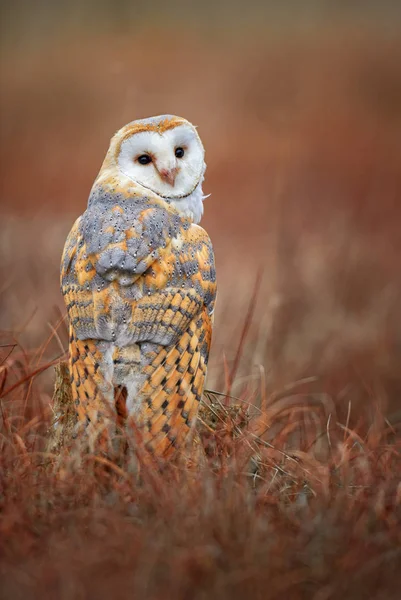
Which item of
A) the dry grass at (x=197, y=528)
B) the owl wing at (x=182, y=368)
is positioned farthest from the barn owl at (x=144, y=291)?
the dry grass at (x=197, y=528)

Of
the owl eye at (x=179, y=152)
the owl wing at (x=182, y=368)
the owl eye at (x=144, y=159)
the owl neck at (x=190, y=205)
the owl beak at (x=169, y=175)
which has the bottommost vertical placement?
the owl wing at (x=182, y=368)

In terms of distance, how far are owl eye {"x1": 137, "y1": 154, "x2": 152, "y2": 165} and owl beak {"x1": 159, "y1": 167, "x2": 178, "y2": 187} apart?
7cm

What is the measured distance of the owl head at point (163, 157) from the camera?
246 centimetres

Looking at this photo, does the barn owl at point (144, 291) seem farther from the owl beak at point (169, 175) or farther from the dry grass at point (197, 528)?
the dry grass at point (197, 528)

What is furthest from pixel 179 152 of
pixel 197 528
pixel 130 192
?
pixel 197 528

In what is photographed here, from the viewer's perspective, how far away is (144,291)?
7.61ft

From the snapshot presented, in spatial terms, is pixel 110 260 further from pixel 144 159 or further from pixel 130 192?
pixel 144 159

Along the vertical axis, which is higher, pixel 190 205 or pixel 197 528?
pixel 190 205

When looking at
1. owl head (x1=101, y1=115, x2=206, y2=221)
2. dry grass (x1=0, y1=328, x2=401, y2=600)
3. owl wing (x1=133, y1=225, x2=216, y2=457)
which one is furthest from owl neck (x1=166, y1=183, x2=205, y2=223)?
dry grass (x1=0, y1=328, x2=401, y2=600)

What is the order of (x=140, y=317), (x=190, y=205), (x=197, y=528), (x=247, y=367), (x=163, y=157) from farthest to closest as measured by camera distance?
1. (x=247, y=367)
2. (x=190, y=205)
3. (x=163, y=157)
4. (x=140, y=317)
5. (x=197, y=528)

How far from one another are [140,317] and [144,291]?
3.4 inches

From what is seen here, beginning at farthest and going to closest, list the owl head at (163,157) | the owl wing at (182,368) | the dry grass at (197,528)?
1. the owl head at (163,157)
2. the owl wing at (182,368)
3. the dry grass at (197,528)

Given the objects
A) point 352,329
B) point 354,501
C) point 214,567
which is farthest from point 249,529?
point 352,329

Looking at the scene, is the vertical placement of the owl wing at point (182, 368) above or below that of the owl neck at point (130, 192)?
below
